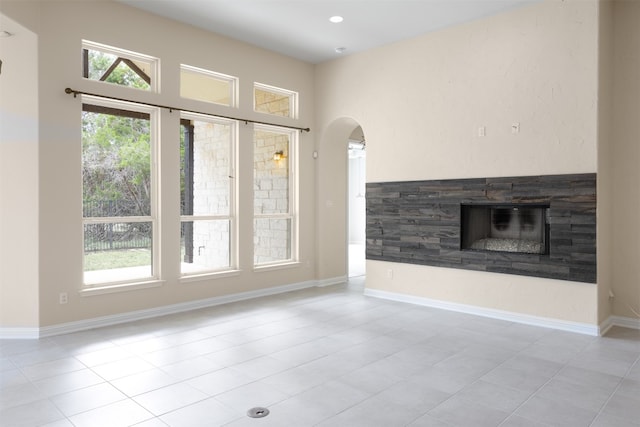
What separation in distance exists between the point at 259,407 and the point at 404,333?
6.33ft

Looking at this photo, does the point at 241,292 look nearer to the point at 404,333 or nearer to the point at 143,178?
the point at 143,178

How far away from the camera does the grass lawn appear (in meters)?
4.42

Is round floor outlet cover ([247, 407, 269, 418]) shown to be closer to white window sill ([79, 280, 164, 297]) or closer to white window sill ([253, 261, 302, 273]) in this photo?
white window sill ([79, 280, 164, 297])

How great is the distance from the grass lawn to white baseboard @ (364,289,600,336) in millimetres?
2851

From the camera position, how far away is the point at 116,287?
14.8 ft

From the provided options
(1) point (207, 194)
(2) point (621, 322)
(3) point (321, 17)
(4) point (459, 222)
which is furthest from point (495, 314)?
(3) point (321, 17)

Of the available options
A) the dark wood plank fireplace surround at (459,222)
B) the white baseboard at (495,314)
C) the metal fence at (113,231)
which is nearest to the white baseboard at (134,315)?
the metal fence at (113,231)

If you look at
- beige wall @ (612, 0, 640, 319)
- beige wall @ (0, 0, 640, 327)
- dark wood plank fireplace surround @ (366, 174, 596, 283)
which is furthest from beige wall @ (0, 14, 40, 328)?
beige wall @ (612, 0, 640, 319)

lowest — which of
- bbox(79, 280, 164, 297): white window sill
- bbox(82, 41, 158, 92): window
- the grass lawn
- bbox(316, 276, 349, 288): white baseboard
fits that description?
bbox(316, 276, 349, 288): white baseboard

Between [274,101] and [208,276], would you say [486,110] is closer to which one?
[274,101]

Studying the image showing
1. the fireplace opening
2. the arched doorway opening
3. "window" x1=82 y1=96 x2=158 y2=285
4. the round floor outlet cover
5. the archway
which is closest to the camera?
the round floor outlet cover

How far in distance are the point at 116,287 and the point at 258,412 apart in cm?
264

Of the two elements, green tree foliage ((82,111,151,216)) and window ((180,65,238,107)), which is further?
window ((180,65,238,107))

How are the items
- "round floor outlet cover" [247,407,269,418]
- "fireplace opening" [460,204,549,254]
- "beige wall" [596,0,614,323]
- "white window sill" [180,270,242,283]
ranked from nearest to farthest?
"round floor outlet cover" [247,407,269,418] < "beige wall" [596,0,614,323] < "fireplace opening" [460,204,549,254] < "white window sill" [180,270,242,283]
